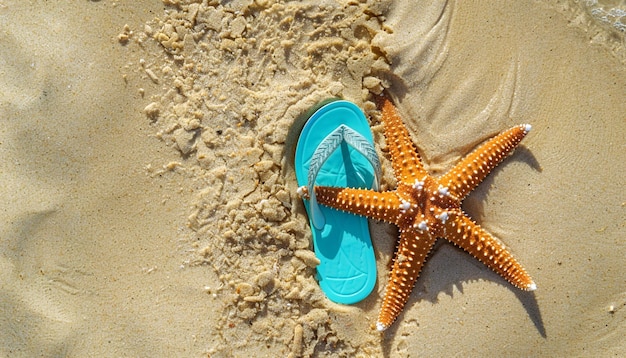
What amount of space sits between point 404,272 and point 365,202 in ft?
1.73

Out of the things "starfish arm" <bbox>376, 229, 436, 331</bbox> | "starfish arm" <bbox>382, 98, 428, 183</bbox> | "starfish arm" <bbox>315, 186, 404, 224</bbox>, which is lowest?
"starfish arm" <bbox>376, 229, 436, 331</bbox>

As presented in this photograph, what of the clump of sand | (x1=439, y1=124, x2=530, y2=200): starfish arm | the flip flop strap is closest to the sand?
the clump of sand

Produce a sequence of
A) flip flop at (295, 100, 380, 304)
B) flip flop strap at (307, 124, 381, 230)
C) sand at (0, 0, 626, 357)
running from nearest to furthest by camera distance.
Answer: flip flop strap at (307, 124, 381, 230) → sand at (0, 0, 626, 357) → flip flop at (295, 100, 380, 304)

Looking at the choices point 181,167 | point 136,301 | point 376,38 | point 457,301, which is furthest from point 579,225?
point 136,301

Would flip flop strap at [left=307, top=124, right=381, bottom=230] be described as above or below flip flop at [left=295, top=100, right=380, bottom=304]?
above

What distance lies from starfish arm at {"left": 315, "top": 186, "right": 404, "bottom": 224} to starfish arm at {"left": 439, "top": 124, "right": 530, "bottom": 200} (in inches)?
14.1

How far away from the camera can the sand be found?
273cm

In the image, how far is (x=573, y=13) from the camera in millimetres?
3014

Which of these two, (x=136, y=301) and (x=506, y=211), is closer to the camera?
(x=136, y=301)

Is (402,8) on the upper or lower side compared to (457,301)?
upper

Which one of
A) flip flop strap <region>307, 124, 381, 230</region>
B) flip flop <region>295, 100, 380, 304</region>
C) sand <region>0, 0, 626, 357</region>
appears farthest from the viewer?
flip flop <region>295, 100, 380, 304</region>

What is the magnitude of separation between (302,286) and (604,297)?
2.07 meters

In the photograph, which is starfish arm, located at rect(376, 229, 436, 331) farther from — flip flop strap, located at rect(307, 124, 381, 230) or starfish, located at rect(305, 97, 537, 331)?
flip flop strap, located at rect(307, 124, 381, 230)

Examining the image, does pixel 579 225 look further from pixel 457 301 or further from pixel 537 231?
pixel 457 301
